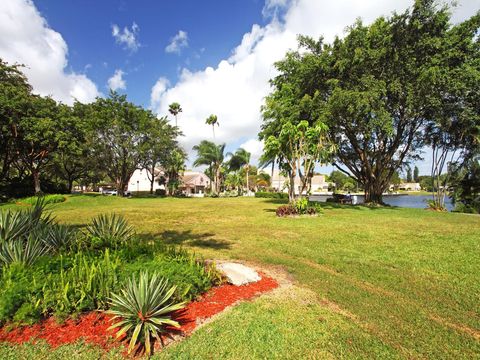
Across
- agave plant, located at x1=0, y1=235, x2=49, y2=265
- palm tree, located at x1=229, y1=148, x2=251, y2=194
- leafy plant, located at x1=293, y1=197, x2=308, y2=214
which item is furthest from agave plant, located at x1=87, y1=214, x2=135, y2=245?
palm tree, located at x1=229, y1=148, x2=251, y2=194

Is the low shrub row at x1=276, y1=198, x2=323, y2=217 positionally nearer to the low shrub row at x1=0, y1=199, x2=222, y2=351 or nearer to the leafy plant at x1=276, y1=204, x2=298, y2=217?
the leafy plant at x1=276, y1=204, x2=298, y2=217

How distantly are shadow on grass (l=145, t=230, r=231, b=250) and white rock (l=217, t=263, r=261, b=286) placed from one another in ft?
9.15

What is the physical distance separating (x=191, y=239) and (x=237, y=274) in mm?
4731

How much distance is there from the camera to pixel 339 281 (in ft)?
18.0

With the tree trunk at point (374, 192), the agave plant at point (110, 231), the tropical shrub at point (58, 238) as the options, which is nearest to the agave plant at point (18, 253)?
the tropical shrub at point (58, 238)

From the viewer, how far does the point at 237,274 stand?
5309 mm

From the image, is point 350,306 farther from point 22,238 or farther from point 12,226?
point 12,226

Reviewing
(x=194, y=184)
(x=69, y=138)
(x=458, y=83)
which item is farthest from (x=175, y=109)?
(x=458, y=83)

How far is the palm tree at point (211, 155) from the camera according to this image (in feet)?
150

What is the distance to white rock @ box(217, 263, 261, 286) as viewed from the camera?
16.9 feet

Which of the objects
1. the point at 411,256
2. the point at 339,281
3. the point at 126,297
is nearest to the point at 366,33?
the point at 411,256

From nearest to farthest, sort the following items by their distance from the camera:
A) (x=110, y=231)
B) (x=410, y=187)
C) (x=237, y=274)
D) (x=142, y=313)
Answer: (x=142, y=313) < (x=237, y=274) < (x=110, y=231) < (x=410, y=187)

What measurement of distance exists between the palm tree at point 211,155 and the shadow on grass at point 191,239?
35186 mm

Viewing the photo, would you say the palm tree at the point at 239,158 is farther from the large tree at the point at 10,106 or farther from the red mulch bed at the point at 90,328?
the red mulch bed at the point at 90,328
